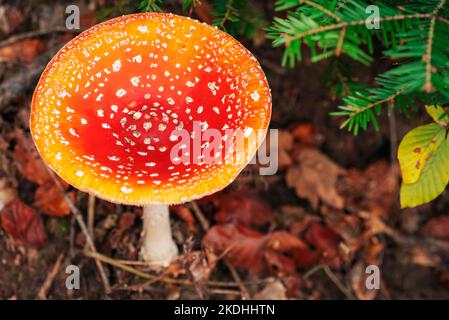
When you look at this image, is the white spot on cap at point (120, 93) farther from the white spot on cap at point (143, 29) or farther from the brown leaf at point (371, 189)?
the brown leaf at point (371, 189)

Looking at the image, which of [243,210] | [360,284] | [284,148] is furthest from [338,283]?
[284,148]

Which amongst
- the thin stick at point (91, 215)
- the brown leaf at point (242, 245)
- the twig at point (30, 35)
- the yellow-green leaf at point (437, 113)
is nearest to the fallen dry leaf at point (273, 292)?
the brown leaf at point (242, 245)

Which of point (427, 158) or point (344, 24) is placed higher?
point (344, 24)

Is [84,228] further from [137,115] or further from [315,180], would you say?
[315,180]

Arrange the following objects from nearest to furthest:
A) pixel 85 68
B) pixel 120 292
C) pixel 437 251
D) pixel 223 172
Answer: pixel 223 172, pixel 85 68, pixel 120 292, pixel 437 251

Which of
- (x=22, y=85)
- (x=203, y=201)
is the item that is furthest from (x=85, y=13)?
(x=203, y=201)
